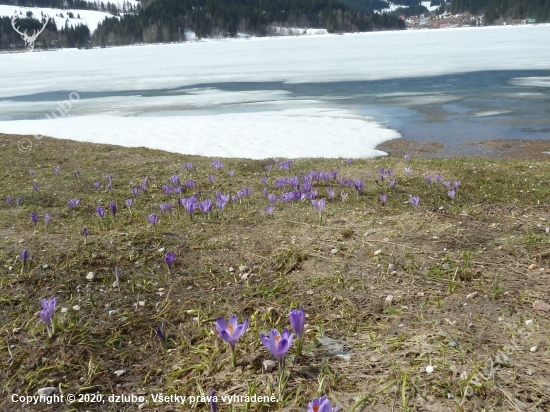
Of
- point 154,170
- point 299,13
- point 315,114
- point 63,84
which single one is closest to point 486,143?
point 315,114

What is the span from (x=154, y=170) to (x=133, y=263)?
5.42 metres

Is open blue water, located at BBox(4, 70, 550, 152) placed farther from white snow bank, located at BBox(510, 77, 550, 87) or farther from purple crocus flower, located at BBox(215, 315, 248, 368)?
purple crocus flower, located at BBox(215, 315, 248, 368)

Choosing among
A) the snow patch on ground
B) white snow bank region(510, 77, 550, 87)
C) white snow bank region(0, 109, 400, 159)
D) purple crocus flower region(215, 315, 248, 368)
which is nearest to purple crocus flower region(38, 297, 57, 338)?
purple crocus flower region(215, 315, 248, 368)

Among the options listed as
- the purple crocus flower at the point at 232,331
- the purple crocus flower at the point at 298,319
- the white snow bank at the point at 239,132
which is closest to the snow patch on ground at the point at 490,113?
the white snow bank at the point at 239,132

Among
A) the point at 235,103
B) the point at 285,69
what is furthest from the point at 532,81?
the point at 285,69

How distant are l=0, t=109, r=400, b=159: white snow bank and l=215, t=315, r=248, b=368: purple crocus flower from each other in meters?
10.5

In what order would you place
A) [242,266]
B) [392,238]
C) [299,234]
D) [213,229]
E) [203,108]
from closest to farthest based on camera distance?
[242,266] < [392,238] < [299,234] < [213,229] < [203,108]

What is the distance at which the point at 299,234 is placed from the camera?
12.7 feet

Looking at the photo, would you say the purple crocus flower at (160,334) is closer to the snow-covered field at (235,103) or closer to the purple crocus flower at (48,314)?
the purple crocus flower at (48,314)

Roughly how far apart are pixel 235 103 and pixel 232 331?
2196 cm

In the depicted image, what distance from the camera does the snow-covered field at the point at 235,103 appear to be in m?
14.3

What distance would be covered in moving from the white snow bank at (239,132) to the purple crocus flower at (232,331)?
34.6 ft

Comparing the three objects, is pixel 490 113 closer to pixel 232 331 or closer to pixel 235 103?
pixel 235 103

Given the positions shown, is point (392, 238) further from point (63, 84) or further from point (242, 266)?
point (63, 84)
